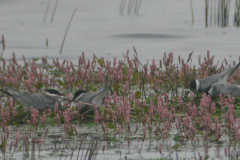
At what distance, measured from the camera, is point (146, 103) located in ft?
Answer: 17.0

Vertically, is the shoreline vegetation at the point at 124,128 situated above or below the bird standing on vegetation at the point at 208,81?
below

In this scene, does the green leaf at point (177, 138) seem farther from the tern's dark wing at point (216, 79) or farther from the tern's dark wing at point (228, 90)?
the tern's dark wing at point (216, 79)

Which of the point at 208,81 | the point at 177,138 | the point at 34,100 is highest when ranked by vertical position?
the point at 208,81

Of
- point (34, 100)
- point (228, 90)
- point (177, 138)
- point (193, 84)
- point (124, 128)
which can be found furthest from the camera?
point (193, 84)

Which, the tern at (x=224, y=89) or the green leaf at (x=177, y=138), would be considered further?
the tern at (x=224, y=89)

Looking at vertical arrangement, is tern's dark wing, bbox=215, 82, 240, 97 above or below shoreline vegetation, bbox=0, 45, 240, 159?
above

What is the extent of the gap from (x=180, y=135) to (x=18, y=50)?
616 centimetres

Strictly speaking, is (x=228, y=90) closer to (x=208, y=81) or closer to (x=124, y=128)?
(x=208, y=81)

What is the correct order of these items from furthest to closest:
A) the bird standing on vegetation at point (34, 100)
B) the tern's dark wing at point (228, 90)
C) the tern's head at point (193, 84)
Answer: the tern's head at point (193, 84), the tern's dark wing at point (228, 90), the bird standing on vegetation at point (34, 100)

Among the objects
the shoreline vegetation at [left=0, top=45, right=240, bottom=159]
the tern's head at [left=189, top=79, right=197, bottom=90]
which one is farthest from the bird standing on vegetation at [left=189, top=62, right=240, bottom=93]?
the shoreline vegetation at [left=0, top=45, right=240, bottom=159]

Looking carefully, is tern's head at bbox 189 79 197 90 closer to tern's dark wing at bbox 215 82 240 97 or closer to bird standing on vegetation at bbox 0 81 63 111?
tern's dark wing at bbox 215 82 240 97

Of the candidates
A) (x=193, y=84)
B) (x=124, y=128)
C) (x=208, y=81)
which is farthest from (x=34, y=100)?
(x=208, y=81)


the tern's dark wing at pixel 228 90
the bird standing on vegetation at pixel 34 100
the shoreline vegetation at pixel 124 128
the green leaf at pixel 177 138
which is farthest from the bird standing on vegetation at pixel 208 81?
the bird standing on vegetation at pixel 34 100

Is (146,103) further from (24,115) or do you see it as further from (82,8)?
(82,8)
